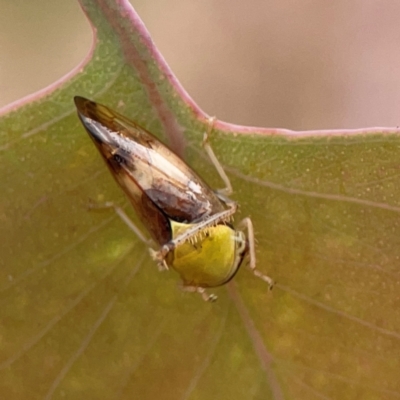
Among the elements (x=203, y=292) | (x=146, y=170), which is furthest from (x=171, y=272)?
(x=146, y=170)

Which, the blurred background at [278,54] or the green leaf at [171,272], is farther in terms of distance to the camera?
the blurred background at [278,54]

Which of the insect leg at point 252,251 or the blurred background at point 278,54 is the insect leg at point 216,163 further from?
the blurred background at point 278,54

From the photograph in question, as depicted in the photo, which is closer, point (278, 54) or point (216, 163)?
point (216, 163)

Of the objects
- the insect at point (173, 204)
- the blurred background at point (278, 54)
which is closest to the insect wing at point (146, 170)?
the insect at point (173, 204)

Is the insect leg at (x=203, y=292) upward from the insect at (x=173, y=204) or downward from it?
downward

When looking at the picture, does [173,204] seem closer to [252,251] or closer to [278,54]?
[252,251]

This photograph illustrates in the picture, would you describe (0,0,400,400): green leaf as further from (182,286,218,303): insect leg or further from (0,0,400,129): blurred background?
(0,0,400,129): blurred background
